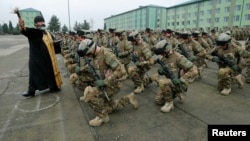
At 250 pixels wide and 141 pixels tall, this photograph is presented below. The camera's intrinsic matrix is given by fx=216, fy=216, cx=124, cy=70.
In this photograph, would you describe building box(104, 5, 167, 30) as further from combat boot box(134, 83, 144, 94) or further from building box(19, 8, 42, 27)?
combat boot box(134, 83, 144, 94)

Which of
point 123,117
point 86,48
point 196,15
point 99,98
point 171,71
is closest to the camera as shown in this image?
point 86,48

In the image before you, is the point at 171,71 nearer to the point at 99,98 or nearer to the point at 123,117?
the point at 123,117

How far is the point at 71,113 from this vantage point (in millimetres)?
4492

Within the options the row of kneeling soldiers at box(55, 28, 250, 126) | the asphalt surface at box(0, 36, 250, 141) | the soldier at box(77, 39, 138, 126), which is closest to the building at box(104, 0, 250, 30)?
the row of kneeling soldiers at box(55, 28, 250, 126)

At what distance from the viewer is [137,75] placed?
19.1ft

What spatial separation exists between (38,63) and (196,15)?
50.5 meters

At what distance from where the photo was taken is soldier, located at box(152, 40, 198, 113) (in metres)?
4.23

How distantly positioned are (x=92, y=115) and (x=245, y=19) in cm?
4132

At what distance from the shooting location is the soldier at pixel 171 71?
13.9ft

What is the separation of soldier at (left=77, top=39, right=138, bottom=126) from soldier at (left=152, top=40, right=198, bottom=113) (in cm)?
101

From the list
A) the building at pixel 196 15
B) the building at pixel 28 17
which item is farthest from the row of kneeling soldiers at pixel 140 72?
the building at pixel 196 15

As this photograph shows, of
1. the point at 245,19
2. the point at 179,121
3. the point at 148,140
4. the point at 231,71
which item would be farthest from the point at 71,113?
the point at 245,19

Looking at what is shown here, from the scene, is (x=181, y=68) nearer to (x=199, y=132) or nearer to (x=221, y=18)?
(x=199, y=132)

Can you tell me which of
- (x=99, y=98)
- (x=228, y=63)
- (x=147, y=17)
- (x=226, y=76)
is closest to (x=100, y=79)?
(x=99, y=98)
